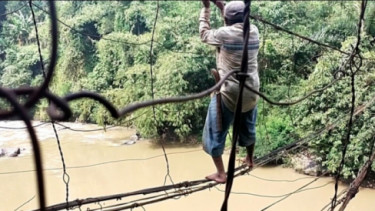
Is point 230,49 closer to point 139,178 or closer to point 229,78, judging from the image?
point 229,78

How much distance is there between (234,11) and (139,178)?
6.27 metres

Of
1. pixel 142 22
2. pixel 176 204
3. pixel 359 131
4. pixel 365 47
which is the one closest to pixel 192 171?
pixel 176 204

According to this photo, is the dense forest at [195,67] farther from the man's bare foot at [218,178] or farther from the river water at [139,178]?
the man's bare foot at [218,178]

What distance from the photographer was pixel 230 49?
59.7 inches

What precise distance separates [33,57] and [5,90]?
12473 millimetres

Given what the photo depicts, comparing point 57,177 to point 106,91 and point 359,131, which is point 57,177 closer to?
point 106,91

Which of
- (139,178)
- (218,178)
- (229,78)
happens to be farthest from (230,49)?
(139,178)

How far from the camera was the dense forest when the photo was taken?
6.37 m

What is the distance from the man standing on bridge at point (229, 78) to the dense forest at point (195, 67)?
160 inches

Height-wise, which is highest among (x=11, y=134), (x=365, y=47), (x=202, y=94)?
(x=202, y=94)

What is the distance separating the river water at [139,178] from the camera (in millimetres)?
6270

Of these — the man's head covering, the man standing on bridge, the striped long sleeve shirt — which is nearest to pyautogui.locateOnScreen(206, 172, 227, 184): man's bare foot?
the man standing on bridge

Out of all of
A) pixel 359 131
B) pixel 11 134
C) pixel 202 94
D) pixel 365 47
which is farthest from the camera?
pixel 11 134

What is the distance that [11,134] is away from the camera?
10.6 meters
